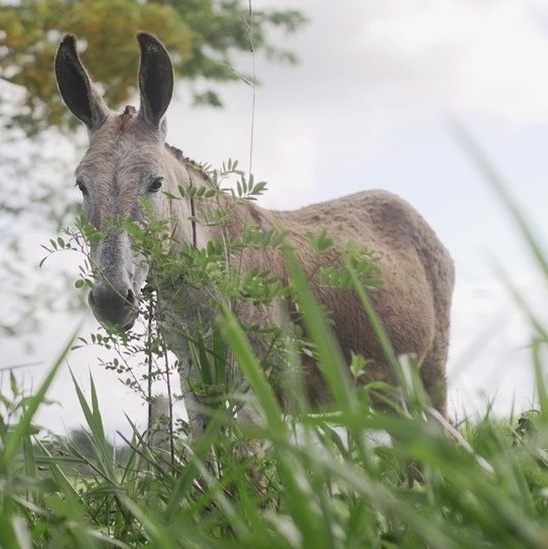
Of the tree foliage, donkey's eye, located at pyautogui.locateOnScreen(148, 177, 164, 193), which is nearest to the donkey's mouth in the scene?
donkey's eye, located at pyautogui.locateOnScreen(148, 177, 164, 193)

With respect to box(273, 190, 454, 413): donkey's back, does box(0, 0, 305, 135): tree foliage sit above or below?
above

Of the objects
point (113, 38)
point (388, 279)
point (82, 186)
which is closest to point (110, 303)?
point (82, 186)

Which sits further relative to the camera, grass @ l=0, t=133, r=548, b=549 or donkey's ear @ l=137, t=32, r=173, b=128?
donkey's ear @ l=137, t=32, r=173, b=128

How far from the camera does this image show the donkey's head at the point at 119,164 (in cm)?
428

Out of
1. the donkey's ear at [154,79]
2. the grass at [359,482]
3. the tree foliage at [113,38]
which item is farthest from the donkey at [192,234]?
the tree foliage at [113,38]

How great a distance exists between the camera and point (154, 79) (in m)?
5.28

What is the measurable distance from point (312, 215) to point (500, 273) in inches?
222

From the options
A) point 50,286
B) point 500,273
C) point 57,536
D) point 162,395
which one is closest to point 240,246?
point 162,395

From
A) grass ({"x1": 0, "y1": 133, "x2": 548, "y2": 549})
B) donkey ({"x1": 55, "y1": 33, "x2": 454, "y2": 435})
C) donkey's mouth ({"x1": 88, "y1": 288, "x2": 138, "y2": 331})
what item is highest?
donkey ({"x1": 55, "y1": 33, "x2": 454, "y2": 435})

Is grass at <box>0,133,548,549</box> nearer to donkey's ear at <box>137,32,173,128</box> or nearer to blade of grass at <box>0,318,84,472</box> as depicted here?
blade of grass at <box>0,318,84,472</box>

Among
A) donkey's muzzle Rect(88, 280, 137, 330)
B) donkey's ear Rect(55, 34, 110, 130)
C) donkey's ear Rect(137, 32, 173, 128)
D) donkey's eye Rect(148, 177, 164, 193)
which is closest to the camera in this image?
donkey's muzzle Rect(88, 280, 137, 330)

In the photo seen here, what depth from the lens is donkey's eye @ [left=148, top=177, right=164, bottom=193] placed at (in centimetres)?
486

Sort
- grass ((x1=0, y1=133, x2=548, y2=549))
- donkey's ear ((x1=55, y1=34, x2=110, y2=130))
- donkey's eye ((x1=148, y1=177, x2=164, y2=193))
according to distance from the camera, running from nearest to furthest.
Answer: grass ((x1=0, y1=133, x2=548, y2=549)) < donkey's eye ((x1=148, y1=177, x2=164, y2=193)) < donkey's ear ((x1=55, y1=34, x2=110, y2=130))

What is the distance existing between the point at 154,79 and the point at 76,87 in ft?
1.72
